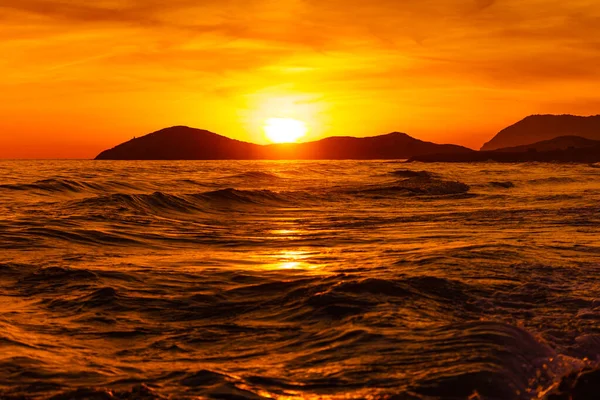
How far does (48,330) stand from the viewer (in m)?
7.82

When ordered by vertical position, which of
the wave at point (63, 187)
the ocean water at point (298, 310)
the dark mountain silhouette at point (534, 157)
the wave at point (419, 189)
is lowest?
the ocean water at point (298, 310)

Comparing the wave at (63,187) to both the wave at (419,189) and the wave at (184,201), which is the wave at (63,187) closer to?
the wave at (184,201)

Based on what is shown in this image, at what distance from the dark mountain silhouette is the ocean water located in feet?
342

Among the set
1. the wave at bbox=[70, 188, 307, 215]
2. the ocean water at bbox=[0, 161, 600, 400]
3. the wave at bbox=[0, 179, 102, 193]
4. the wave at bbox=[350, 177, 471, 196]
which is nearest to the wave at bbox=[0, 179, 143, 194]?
the wave at bbox=[0, 179, 102, 193]

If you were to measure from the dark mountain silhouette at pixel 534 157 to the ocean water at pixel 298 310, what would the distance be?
10422cm

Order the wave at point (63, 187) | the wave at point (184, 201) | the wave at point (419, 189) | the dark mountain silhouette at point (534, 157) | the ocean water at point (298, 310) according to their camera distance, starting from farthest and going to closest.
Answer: the dark mountain silhouette at point (534, 157), the wave at point (419, 189), the wave at point (63, 187), the wave at point (184, 201), the ocean water at point (298, 310)

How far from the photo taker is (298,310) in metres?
8.56

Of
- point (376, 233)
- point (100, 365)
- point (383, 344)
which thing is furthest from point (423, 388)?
point (376, 233)

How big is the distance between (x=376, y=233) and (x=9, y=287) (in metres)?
9.41

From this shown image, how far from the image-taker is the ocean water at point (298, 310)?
234 inches

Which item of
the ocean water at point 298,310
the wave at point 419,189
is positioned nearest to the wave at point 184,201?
the wave at point 419,189

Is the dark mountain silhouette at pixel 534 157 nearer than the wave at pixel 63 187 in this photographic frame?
No

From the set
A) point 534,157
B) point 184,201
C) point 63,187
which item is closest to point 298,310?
point 184,201

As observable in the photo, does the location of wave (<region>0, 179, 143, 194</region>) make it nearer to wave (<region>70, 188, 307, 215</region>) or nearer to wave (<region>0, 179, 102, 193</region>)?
wave (<region>0, 179, 102, 193</region>)
